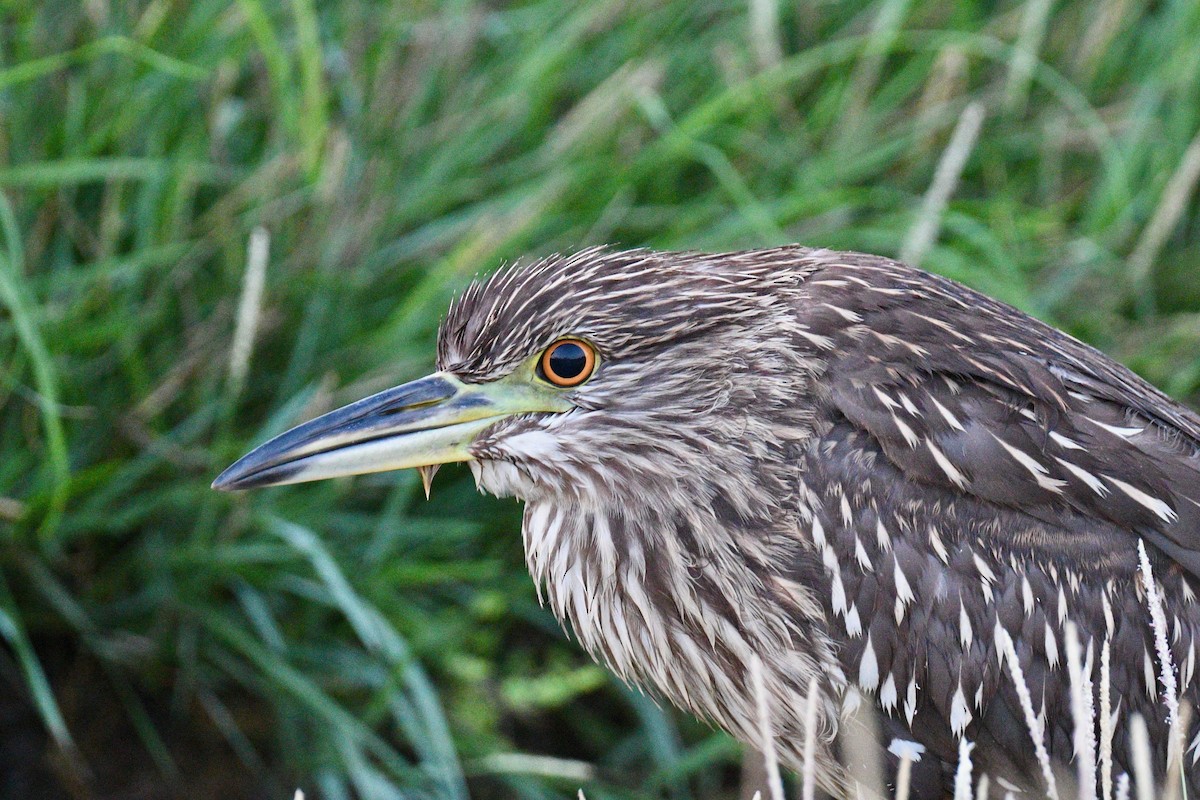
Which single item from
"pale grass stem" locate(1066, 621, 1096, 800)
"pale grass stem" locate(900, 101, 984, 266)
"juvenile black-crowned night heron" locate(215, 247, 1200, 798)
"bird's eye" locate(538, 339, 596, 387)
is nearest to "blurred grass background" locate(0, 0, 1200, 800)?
"pale grass stem" locate(900, 101, 984, 266)

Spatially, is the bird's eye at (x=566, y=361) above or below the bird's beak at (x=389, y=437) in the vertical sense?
above

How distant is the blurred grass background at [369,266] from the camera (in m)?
4.18

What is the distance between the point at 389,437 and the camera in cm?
312

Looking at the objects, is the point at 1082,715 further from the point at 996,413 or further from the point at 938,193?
the point at 938,193

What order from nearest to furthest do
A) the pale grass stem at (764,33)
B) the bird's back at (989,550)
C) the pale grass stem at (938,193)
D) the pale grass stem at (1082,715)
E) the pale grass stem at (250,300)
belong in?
the pale grass stem at (1082,715), the bird's back at (989,550), the pale grass stem at (250,300), the pale grass stem at (938,193), the pale grass stem at (764,33)

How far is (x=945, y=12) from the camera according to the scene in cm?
519

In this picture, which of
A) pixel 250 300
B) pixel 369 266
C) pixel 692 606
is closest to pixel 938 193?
pixel 692 606

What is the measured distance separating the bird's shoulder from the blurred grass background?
97 centimetres

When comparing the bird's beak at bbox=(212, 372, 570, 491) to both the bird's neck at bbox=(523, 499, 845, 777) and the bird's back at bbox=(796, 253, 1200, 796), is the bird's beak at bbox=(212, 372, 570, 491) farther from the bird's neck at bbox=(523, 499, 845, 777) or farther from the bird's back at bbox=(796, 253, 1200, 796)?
the bird's back at bbox=(796, 253, 1200, 796)

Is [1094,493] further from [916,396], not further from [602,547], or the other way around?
[602,547]

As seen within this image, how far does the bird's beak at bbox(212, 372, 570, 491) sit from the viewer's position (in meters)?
3.10

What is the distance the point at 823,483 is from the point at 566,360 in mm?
592

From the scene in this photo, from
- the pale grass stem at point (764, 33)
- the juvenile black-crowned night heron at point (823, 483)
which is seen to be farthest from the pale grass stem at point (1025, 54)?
the juvenile black-crowned night heron at point (823, 483)

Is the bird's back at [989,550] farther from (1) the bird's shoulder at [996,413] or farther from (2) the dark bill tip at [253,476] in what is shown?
(2) the dark bill tip at [253,476]
